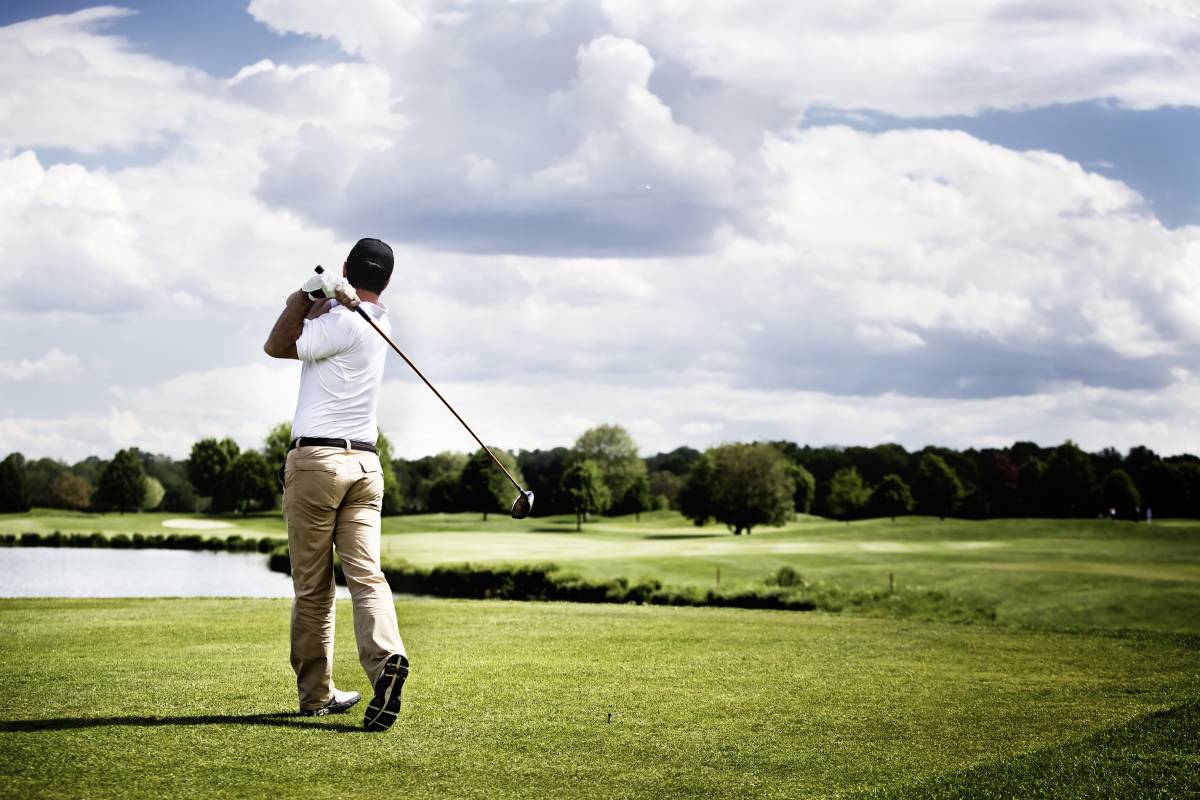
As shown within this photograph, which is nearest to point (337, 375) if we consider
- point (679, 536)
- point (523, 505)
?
point (523, 505)

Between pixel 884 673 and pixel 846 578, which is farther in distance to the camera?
pixel 846 578

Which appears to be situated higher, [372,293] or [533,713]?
[372,293]

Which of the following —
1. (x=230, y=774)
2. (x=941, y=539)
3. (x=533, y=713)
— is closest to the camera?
(x=230, y=774)

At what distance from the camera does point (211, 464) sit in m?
99.8

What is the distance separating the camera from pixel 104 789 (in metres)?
4.84

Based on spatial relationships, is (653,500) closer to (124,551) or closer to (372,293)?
(124,551)

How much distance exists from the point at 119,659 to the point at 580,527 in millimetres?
78548

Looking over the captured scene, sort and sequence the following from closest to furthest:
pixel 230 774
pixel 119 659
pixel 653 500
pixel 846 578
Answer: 1. pixel 230 774
2. pixel 119 659
3. pixel 846 578
4. pixel 653 500

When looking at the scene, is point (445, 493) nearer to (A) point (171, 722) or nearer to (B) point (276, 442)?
(B) point (276, 442)

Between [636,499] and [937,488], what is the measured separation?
85.5 ft

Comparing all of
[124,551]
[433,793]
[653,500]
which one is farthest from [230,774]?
[653,500]

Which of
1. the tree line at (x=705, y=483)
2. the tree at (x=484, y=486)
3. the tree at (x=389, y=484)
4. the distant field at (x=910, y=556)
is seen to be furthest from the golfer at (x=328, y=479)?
the tree at (x=484, y=486)

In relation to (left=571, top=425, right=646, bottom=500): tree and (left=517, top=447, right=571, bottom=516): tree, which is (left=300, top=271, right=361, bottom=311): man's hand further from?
(left=571, top=425, right=646, bottom=500): tree

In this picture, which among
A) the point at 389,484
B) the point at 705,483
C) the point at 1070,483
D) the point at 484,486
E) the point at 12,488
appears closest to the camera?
the point at 389,484
